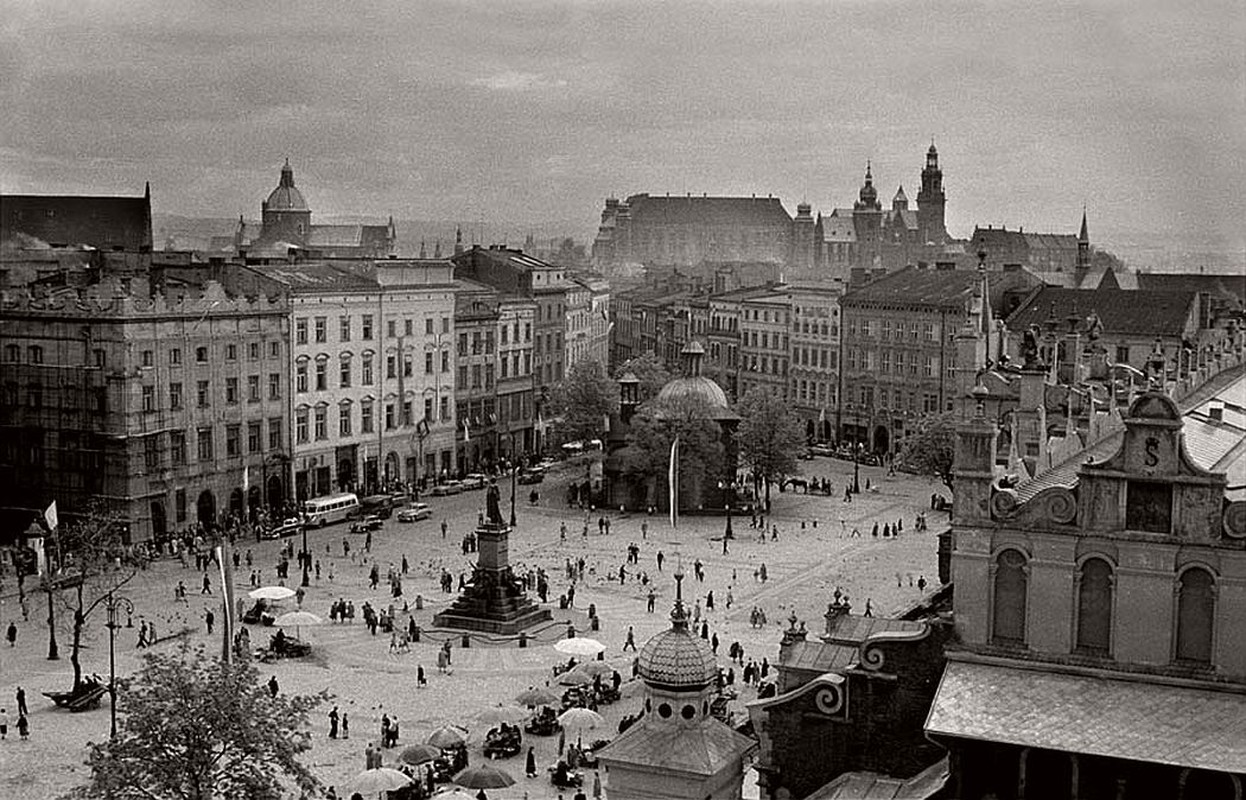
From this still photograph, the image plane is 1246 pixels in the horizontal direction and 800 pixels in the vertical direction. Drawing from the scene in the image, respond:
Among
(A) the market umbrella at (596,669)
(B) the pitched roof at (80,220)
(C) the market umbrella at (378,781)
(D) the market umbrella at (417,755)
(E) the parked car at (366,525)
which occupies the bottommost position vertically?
(E) the parked car at (366,525)

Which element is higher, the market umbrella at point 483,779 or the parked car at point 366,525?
the market umbrella at point 483,779

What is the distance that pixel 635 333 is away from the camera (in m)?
186

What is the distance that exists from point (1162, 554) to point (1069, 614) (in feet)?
6.16

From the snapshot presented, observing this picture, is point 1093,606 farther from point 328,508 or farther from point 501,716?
point 328,508

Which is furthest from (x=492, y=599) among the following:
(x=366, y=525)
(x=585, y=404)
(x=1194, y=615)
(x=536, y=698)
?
(x=585, y=404)

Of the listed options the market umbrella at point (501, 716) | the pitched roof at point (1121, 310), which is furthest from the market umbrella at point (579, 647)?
the pitched roof at point (1121, 310)

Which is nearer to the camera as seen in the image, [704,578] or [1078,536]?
[1078,536]

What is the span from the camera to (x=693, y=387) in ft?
338

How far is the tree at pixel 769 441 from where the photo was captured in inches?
3981

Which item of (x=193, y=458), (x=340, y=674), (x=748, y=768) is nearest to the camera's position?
(x=748, y=768)

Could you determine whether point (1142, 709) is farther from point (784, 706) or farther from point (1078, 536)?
point (784, 706)

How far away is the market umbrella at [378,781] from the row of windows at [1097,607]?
18379 mm

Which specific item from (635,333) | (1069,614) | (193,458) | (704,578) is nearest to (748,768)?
(1069,614)

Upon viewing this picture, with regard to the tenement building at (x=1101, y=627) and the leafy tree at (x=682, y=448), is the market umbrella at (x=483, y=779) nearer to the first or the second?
the tenement building at (x=1101, y=627)
